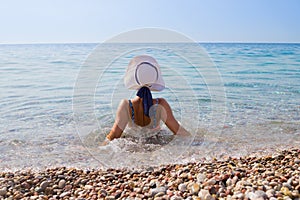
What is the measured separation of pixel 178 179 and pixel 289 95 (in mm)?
7062

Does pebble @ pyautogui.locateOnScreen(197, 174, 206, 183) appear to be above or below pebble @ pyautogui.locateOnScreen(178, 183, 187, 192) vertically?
above

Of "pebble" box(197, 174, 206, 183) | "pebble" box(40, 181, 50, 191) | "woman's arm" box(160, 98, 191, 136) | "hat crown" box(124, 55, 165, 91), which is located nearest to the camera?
"pebble" box(197, 174, 206, 183)

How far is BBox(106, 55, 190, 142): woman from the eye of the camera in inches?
178

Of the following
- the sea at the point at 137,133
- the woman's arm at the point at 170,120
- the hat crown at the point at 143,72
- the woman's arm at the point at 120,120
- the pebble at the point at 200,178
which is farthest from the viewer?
the woman's arm at the point at 170,120

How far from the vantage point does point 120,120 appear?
189 inches

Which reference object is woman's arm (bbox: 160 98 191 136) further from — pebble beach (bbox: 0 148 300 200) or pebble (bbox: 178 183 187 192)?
pebble (bbox: 178 183 187 192)

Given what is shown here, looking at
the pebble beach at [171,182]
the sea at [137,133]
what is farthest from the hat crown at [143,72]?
the pebble beach at [171,182]

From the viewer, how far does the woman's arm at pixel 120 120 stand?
477cm

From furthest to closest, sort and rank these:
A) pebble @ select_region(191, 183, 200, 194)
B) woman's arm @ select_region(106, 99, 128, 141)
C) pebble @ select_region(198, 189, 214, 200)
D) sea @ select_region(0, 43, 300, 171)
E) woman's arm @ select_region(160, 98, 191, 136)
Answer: woman's arm @ select_region(160, 98, 191, 136) → woman's arm @ select_region(106, 99, 128, 141) → sea @ select_region(0, 43, 300, 171) → pebble @ select_region(191, 183, 200, 194) → pebble @ select_region(198, 189, 214, 200)

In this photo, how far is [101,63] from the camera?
13.7ft

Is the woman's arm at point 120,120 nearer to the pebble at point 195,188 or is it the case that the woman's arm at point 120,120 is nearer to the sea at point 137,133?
the sea at point 137,133

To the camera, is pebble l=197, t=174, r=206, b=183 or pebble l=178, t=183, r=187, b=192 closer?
pebble l=178, t=183, r=187, b=192

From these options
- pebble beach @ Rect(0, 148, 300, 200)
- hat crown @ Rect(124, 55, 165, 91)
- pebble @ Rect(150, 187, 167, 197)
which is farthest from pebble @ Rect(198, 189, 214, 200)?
hat crown @ Rect(124, 55, 165, 91)

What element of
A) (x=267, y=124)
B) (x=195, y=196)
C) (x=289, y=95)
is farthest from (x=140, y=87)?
(x=289, y=95)
